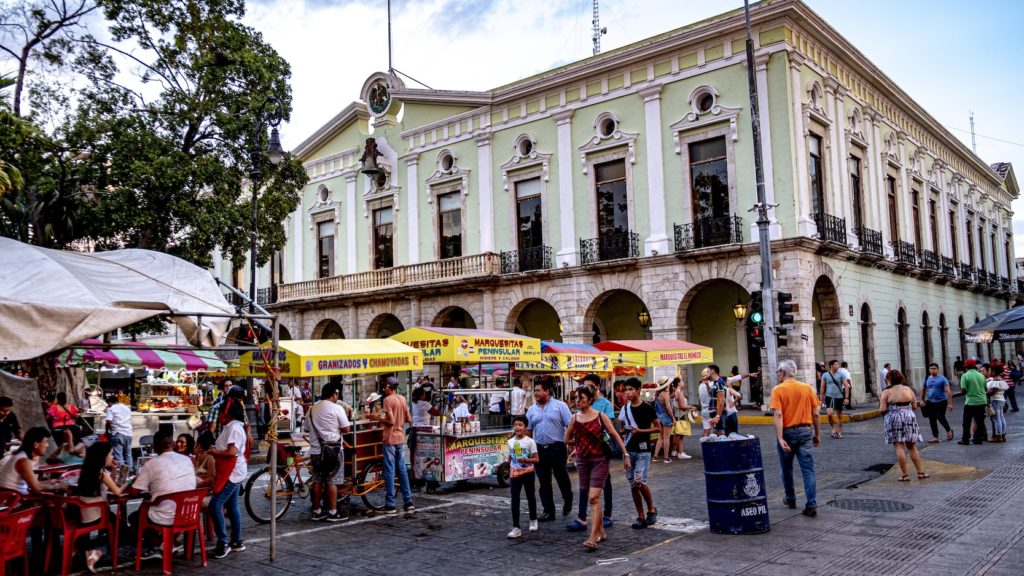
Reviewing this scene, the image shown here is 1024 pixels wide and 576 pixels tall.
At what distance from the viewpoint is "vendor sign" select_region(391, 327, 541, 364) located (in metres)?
12.0

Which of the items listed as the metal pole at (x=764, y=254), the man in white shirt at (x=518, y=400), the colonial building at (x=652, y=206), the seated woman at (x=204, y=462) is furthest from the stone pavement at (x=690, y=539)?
the colonial building at (x=652, y=206)

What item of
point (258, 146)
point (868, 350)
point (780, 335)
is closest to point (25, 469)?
point (258, 146)

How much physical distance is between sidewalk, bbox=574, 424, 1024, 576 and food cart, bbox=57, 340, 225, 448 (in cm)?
977

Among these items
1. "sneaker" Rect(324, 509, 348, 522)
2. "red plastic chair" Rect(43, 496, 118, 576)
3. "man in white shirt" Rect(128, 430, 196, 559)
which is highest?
"man in white shirt" Rect(128, 430, 196, 559)

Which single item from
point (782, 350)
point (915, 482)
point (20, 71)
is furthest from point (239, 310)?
point (782, 350)

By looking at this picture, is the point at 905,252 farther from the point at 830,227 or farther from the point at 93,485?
the point at 93,485

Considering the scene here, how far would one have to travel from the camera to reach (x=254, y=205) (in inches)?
684

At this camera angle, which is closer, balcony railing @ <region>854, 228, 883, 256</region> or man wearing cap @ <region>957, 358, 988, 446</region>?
man wearing cap @ <region>957, 358, 988, 446</region>

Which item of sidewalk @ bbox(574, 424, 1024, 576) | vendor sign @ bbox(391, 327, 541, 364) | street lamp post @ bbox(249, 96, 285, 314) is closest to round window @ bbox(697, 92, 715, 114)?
street lamp post @ bbox(249, 96, 285, 314)

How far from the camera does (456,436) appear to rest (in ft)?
38.8

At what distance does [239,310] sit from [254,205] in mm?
9820

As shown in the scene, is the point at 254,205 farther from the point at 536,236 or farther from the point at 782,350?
the point at 782,350

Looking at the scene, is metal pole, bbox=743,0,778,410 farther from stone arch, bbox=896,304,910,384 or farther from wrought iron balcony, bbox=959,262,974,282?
wrought iron balcony, bbox=959,262,974,282

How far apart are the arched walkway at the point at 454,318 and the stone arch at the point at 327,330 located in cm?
529
